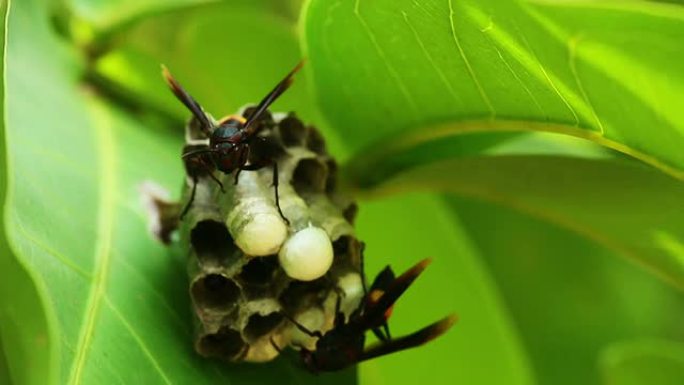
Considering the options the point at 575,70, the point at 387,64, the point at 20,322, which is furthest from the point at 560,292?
the point at 20,322

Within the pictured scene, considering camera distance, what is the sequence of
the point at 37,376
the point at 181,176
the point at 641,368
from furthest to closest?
the point at 641,368 → the point at 181,176 → the point at 37,376

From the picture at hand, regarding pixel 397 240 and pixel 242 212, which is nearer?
pixel 242 212

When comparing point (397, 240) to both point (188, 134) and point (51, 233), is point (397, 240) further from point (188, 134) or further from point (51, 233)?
point (51, 233)

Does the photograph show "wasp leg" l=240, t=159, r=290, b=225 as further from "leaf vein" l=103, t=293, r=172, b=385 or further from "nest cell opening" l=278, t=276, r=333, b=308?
"leaf vein" l=103, t=293, r=172, b=385

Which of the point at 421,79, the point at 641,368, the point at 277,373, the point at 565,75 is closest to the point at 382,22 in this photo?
the point at 421,79

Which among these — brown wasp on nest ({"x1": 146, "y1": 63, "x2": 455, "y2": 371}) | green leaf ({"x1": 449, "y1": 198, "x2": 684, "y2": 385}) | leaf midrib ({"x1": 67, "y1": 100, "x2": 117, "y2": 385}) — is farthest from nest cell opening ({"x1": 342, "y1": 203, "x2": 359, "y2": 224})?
green leaf ({"x1": 449, "y1": 198, "x2": 684, "y2": 385})

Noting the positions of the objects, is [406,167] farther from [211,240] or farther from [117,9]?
[117,9]
